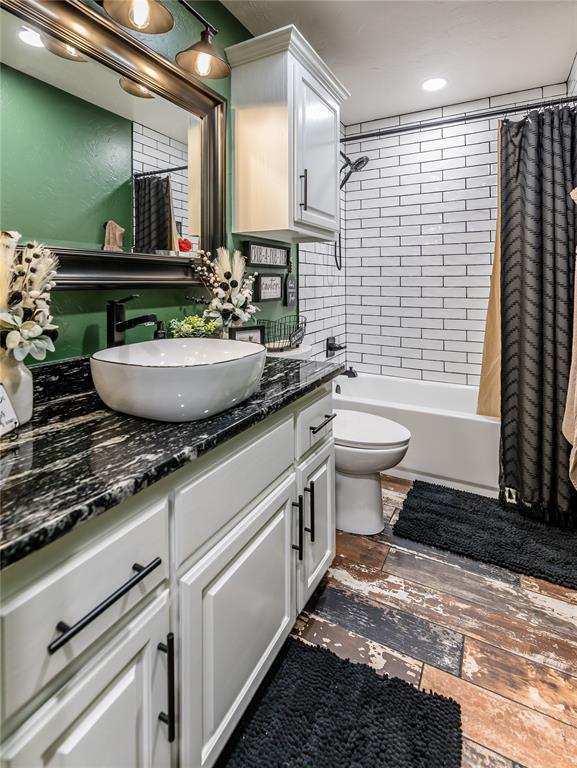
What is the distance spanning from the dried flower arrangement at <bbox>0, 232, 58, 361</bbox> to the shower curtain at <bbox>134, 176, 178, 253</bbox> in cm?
55

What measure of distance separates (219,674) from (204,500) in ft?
1.45

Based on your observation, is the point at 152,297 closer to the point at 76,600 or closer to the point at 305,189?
the point at 305,189

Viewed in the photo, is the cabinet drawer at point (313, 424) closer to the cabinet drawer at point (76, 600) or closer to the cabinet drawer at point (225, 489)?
the cabinet drawer at point (225, 489)

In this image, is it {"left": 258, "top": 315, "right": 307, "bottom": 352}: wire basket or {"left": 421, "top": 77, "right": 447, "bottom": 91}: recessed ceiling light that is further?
{"left": 421, "top": 77, "right": 447, "bottom": 91}: recessed ceiling light

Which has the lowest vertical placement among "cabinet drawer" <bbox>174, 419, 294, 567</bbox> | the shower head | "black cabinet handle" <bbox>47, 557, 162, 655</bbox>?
"black cabinet handle" <bbox>47, 557, 162, 655</bbox>

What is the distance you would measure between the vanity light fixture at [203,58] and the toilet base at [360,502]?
1.79 m

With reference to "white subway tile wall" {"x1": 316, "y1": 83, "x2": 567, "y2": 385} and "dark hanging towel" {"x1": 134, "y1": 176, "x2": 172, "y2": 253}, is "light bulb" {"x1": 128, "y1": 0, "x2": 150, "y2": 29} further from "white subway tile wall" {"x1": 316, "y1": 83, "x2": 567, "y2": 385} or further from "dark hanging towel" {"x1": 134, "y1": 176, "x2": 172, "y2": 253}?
"white subway tile wall" {"x1": 316, "y1": 83, "x2": 567, "y2": 385}

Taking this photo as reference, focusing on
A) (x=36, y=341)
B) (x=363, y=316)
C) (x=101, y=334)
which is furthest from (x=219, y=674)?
(x=363, y=316)

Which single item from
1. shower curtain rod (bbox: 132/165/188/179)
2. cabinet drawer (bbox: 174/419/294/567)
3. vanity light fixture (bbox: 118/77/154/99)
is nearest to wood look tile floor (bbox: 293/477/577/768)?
cabinet drawer (bbox: 174/419/294/567)

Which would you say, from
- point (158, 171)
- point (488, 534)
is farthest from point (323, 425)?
point (488, 534)

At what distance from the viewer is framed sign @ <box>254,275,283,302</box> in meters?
2.27

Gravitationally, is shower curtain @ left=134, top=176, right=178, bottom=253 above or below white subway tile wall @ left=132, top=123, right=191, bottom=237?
below

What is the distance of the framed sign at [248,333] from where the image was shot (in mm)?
2064

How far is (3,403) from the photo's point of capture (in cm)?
91
